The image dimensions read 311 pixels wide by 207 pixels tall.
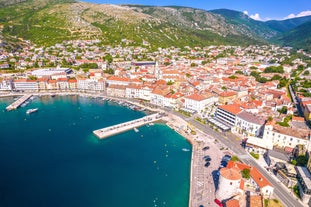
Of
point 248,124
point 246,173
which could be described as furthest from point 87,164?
point 248,124

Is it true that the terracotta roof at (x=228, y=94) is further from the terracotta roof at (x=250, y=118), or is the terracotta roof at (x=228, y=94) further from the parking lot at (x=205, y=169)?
the parking lot at (x=205, y=169)

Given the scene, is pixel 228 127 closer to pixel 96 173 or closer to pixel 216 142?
pixel 216 142

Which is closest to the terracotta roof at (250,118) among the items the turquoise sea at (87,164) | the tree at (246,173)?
the turquoise sea at (87,164)

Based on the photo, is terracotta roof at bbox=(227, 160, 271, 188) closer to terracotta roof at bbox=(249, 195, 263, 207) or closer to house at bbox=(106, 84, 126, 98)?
terracotta roof at bbox=(249, 195, 263, 207)

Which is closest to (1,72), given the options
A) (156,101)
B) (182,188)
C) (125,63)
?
(125,63)

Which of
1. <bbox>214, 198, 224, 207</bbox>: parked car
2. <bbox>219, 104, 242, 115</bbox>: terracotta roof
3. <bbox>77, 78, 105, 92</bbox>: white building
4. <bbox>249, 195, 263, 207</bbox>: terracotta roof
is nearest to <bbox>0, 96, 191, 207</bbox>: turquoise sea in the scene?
<bbox>214, 198, 224, 207</bbox>: parked car

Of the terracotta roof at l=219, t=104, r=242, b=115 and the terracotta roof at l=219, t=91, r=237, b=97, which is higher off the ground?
the terracotta roof at l=219, t=91, r=237, b=97

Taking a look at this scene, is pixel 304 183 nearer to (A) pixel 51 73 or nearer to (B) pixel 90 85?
(B) pixel 90 85
